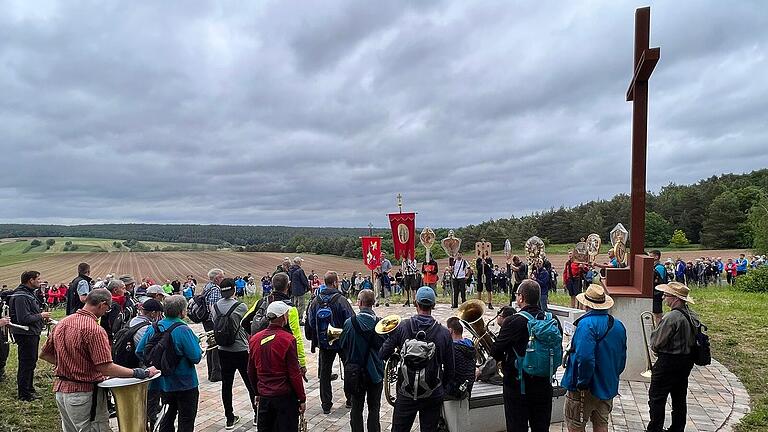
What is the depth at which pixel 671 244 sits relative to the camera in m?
54.4

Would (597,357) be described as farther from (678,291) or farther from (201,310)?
(201,310)

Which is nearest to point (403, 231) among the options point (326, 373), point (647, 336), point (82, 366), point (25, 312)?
point (647, 336)

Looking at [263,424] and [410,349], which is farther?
[263,424]

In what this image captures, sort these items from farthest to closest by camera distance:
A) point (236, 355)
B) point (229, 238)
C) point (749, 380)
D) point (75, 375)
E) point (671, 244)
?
point (229, 238) → point (671, 244) → point (749, 380) → point (236, 355) → point (75, 375)

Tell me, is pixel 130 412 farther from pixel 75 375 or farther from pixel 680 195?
pixel 680 195

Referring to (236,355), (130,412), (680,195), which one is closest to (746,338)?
(236,355)

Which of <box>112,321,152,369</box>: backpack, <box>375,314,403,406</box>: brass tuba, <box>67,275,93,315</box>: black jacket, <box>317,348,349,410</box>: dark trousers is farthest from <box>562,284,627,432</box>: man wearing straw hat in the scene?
<box>67,275,93,315</box>: black jacket

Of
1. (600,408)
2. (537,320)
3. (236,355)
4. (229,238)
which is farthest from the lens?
(229,238)

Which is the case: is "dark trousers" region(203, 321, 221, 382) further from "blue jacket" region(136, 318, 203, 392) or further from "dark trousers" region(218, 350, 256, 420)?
"blue jacket" region(136, 318, 203, 392)

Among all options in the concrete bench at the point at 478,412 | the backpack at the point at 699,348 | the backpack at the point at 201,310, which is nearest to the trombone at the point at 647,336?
the backpack at the point at 699,348

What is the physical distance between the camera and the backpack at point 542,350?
13.9ft

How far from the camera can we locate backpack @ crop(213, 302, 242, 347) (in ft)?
19.0

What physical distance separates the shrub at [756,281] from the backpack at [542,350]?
18.8 m

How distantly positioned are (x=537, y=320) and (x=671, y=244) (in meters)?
59.0
